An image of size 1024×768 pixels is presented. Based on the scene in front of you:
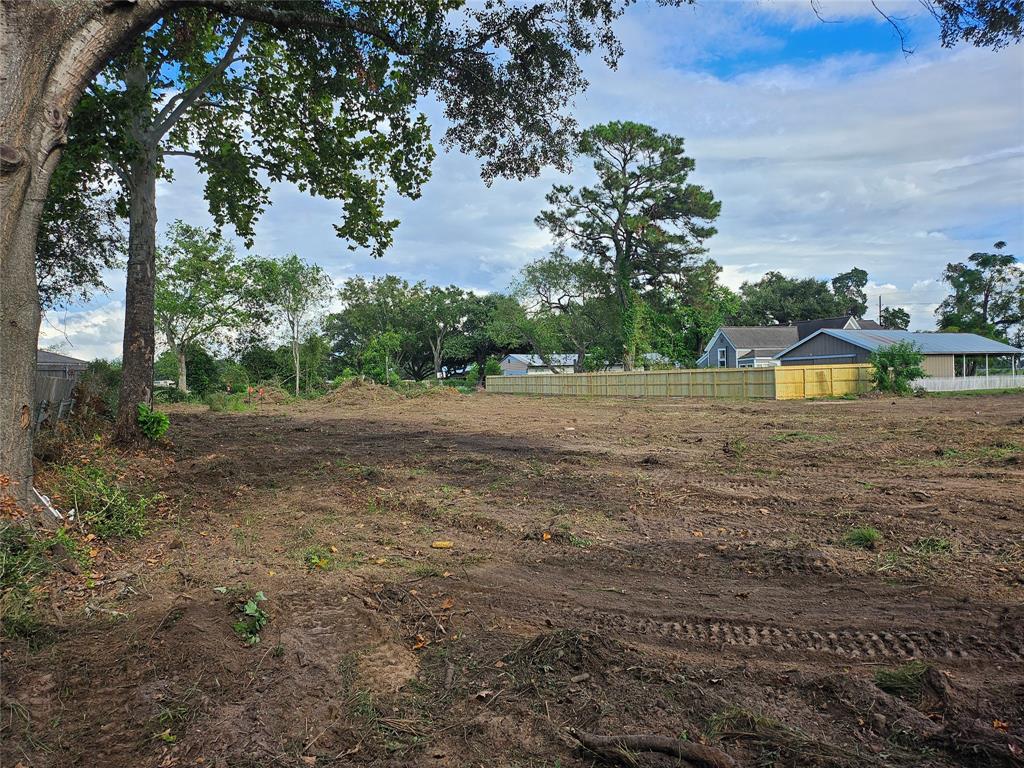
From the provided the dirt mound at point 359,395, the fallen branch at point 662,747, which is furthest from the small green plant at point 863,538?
the dirt mound at point 359,395

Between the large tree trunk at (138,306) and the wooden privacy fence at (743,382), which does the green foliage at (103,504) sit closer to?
the large tree trunk at (138,306)

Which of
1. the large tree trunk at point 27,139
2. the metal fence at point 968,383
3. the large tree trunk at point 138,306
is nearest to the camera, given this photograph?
the large tree trunk at point 27,139

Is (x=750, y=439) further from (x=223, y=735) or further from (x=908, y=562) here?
(x=223, y=735)

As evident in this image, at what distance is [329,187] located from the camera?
10914 mm

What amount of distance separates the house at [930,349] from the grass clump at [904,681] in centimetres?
3347

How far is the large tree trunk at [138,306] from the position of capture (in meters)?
8.90

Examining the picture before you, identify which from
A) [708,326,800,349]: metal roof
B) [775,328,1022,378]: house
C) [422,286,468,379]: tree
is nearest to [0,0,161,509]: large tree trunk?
[775,328,1022,378]: house

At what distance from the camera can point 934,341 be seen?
33.9 metres

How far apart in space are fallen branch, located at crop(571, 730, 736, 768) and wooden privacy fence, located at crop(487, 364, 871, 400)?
25.4 meters

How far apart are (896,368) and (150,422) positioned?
28472mm

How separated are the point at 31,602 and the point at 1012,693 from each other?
16.8ft

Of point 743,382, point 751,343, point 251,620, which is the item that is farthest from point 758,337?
point 251,620

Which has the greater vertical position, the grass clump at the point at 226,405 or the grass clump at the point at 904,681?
the grass clump at the point at 226,405

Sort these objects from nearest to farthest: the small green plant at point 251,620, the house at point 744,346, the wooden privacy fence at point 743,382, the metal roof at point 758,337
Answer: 1. the small green plant at point 251,620
2. the wooden privacy fence at point 743,382
3. the house at point 744,346
4. the metal roof at point 758,337
